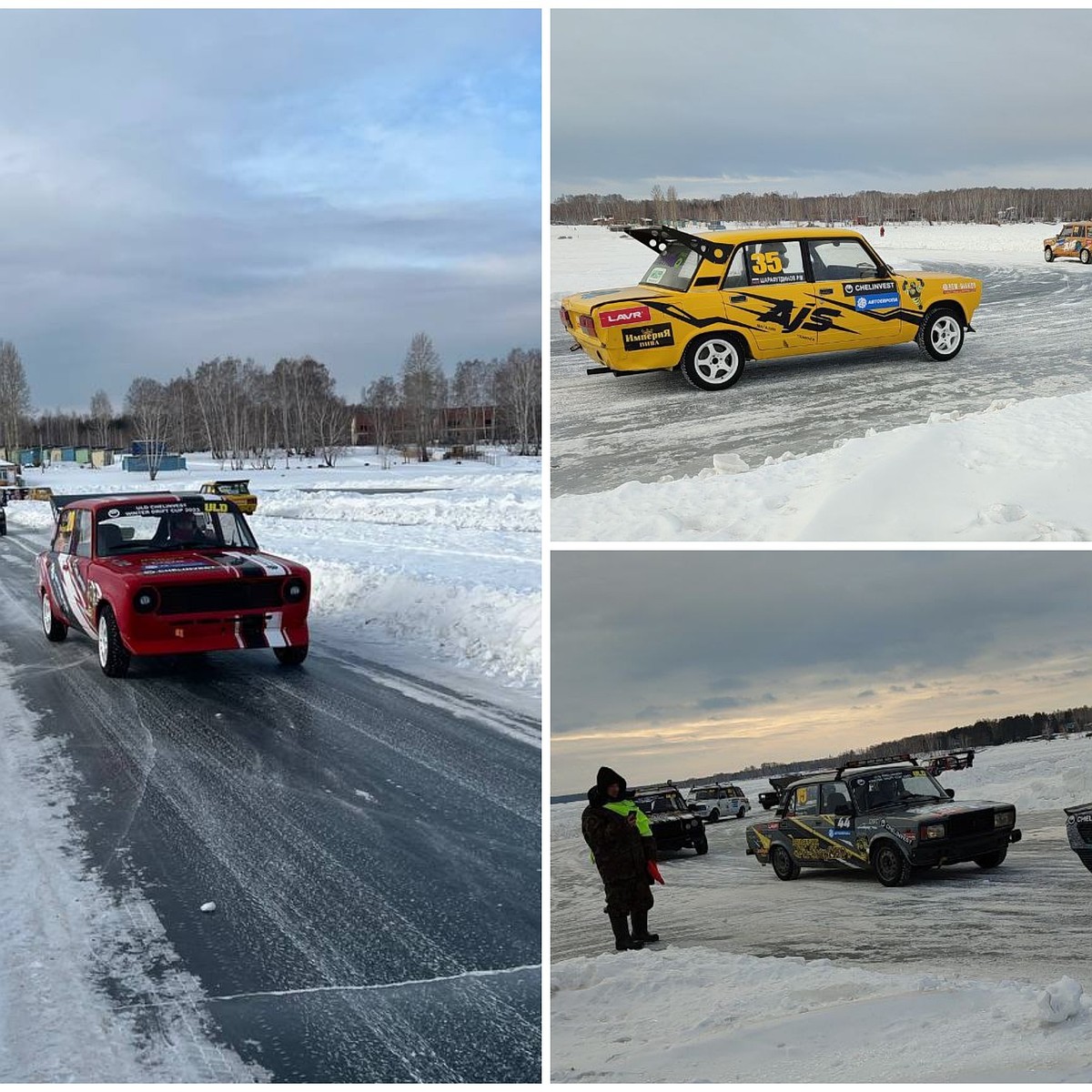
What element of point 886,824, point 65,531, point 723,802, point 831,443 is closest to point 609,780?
point 831,443

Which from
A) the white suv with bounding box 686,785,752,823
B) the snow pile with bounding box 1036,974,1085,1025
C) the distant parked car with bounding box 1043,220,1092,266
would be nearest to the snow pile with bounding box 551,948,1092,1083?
the snow pile with bounding box 1036,974,1085,1025

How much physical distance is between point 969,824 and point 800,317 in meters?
4.53

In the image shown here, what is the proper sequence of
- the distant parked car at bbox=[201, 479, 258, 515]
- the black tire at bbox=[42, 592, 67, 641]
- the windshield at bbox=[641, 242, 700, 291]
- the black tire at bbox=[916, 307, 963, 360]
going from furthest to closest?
the distant parked car at bbox=[201, 479, 258, 515]
the black tire at bbox=[42, 592, 67, 641]
the black tire at bbox=[916, 307, 963, 360]
the windshield at bbox=[641, 242, 700, 291]

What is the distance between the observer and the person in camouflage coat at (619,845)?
577 cm

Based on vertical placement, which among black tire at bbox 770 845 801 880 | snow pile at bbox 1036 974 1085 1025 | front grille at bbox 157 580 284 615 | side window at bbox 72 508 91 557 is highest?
side window at bbox 72 508 91 557

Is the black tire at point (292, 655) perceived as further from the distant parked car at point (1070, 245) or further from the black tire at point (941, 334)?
the distant parked car at point (1070, 245)

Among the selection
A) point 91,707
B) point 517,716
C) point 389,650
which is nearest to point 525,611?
point 389,650

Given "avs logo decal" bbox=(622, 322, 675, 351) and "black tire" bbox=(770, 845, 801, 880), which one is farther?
"black tire" bbox=(770, 845, 801, 880)

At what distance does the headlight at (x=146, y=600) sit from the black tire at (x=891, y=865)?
6.43 metres

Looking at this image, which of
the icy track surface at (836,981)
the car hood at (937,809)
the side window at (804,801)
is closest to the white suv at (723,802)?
the side window at (804,801)

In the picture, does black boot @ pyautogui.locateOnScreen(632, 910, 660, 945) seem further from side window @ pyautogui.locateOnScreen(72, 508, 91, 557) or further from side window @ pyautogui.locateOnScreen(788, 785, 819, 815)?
side window @ pyautogui.locateOnScreen(72, 508, 91, 557)

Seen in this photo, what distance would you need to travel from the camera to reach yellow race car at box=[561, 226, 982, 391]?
9156mm

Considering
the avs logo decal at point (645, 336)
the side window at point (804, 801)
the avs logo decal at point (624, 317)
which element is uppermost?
the avs logo decal at point (624, 317)

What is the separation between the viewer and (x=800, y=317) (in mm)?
9703
